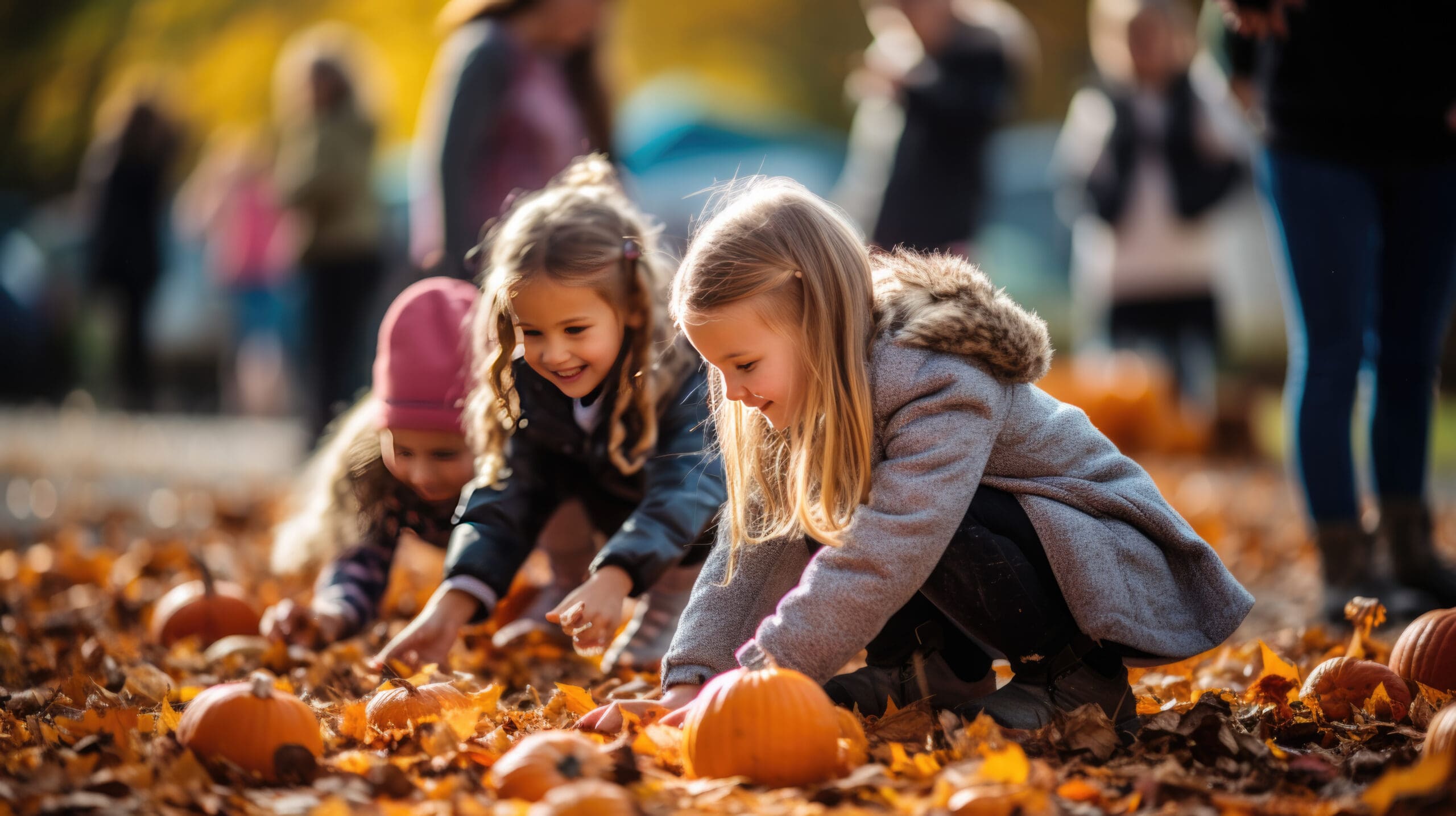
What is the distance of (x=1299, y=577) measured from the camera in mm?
4332

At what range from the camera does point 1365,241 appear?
3340 mm

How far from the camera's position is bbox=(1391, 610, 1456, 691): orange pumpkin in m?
2.45

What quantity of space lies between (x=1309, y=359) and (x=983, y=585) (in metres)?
1.67

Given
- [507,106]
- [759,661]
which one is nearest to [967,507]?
[759,661]

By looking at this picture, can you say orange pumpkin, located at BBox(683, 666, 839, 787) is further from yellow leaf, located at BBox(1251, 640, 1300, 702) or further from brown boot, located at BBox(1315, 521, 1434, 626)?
brown boot, located at BBox(1315, 521, 1434, 626)

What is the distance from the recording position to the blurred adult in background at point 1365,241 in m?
3.28

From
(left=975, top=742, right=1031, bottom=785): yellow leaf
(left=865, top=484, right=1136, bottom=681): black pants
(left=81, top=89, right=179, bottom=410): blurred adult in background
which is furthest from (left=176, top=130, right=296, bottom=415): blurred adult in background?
(left=975, top=742, right=1031, bottom=785): yellow leaf

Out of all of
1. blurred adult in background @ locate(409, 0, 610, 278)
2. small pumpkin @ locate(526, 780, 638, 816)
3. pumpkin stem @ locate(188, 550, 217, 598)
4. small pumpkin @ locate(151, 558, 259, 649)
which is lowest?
small pumpkin @ locate(151, 558, 259, 649)

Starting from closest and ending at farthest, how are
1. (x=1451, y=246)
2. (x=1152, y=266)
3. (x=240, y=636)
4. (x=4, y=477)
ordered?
1. (x=240, y=636)
2. (x=1451, y=246)
3. (x=1152, y=266)
4. (x=4, y=477)

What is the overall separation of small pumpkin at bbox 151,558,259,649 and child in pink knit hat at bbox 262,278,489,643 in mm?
61

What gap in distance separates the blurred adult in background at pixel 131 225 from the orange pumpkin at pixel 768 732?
26.8ft

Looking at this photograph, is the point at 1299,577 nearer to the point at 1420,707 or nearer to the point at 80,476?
the point at 1420,707

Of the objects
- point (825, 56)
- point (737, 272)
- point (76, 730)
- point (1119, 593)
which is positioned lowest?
point (76, 730)

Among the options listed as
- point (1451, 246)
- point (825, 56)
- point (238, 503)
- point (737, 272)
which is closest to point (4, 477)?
point (238, 503)
